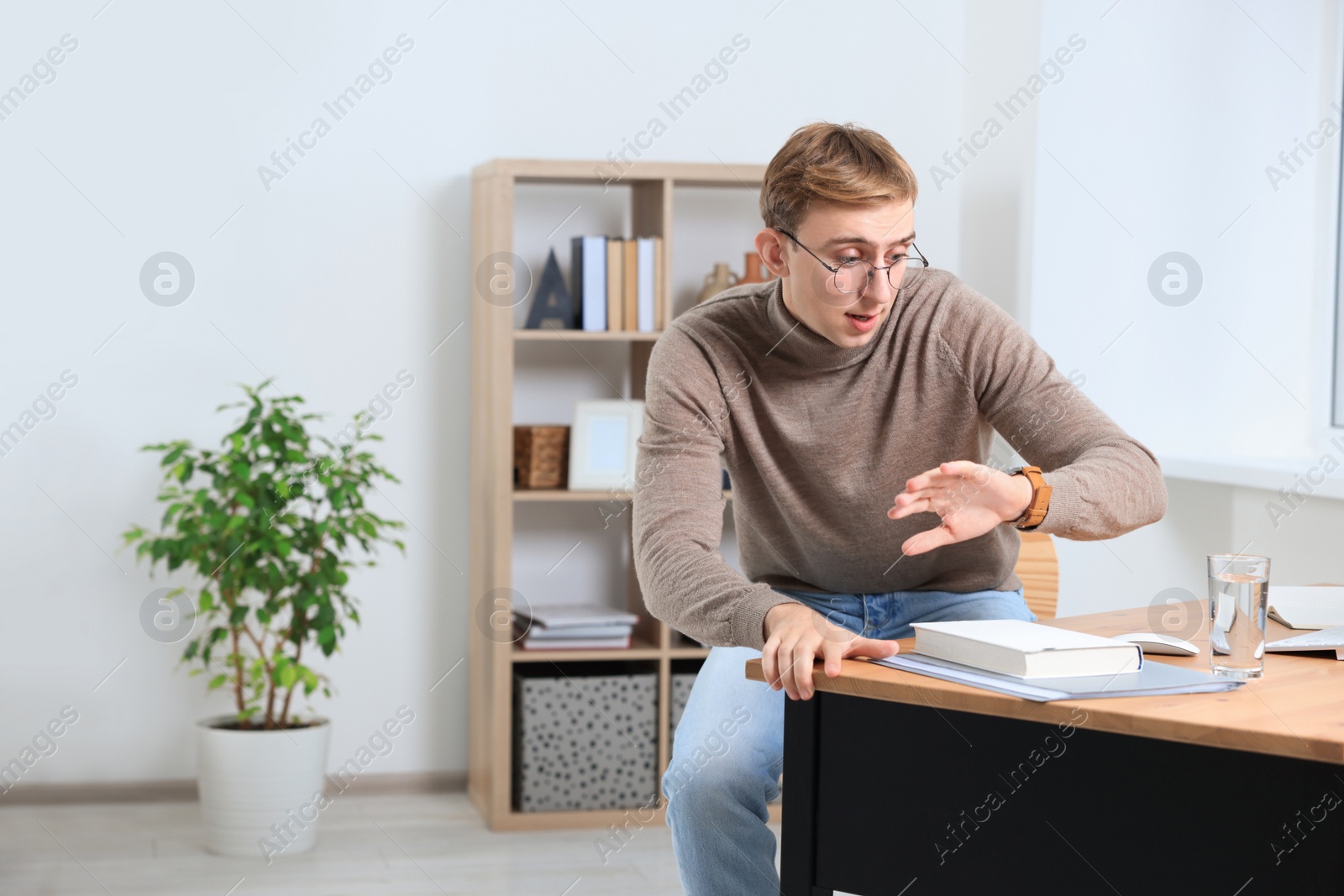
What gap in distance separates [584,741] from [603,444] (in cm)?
76

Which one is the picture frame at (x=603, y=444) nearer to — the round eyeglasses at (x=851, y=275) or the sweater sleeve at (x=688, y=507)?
the sweater sleeve at (x=688, y=507)

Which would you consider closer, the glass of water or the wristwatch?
the glass of water

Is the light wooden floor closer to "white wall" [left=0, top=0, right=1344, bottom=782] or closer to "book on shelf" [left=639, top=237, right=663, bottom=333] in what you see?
"white wall" [left=0, top=0, right=1344, bottom=782]

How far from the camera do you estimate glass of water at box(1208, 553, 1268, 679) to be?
1400mm

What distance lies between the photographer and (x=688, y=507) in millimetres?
1756

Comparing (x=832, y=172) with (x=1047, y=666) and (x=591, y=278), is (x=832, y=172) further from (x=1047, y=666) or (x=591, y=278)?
(x=591, y=278)

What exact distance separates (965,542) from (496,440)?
167 centimetres

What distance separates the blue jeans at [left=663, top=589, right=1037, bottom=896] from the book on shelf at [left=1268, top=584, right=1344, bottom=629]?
655mm

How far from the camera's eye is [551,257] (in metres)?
3.45


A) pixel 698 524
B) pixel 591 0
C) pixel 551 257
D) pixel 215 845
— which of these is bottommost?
pixel 215 845

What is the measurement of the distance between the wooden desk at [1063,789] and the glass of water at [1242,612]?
1.6 inches

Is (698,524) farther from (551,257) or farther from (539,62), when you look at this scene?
(539,62)

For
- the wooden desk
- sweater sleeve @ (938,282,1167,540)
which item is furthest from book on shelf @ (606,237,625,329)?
the wooden desk

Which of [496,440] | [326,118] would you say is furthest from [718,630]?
[326,118]
